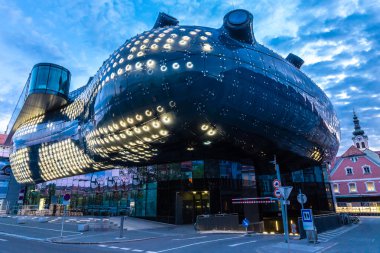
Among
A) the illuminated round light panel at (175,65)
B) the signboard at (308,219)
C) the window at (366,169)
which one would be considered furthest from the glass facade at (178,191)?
the window at (366,169)

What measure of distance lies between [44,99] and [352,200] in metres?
74.4

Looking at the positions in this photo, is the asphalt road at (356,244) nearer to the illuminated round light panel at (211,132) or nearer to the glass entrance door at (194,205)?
the illuminated round light panel at (211,132)

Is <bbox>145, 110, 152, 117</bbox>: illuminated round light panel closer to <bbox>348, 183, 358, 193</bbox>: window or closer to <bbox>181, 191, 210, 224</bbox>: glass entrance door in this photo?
<bbox>181, 191, 210, 224</bbox>: glass entrance door

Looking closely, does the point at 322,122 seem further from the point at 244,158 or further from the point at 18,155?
the point at 18,155

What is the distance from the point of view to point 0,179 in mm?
72500

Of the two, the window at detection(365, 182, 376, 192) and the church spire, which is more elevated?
the church spire

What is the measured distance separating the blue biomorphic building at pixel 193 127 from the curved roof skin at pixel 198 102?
13 centimetres

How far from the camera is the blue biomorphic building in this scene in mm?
24672

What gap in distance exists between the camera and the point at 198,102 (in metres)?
23.9

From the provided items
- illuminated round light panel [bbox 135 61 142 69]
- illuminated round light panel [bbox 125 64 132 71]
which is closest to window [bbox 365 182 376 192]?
illuminated round light panel [bbox 135 61 142 69]

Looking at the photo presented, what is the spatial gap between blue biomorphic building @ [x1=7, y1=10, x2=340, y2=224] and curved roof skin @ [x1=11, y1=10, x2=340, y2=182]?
0.13m

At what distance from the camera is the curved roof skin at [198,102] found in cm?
2428

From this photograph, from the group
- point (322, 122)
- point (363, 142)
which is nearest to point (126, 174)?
point (322, 122)

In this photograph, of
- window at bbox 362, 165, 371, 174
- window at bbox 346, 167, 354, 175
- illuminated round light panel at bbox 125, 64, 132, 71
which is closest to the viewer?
illuminated round light panel at bbox 125, 64, 132, 71
